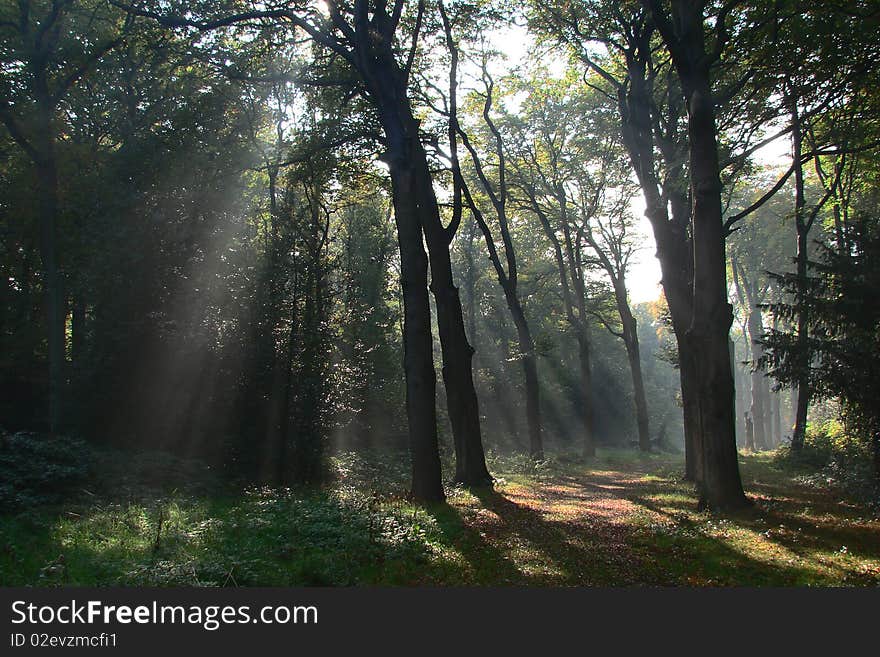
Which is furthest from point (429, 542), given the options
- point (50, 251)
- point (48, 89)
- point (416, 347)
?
point (48, 89)

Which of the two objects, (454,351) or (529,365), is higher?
(529,365)

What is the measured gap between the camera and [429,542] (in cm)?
786

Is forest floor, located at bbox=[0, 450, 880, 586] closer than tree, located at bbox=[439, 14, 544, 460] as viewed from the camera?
Yes

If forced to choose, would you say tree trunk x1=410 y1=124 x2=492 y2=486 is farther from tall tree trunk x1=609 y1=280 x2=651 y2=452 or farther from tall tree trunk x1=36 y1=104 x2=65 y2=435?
tall tree trunk x1=609 y1=280 x2=651 y2=452

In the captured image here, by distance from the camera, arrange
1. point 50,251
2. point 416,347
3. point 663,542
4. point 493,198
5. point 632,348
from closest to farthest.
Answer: point 663,542
point 416,347
point 50,251
point 493,198
point 632,348

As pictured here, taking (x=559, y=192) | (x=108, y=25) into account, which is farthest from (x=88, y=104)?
(x=559, y=192)

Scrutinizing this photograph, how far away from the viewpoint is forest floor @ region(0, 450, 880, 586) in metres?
6.19

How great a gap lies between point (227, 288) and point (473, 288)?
82.9 feet

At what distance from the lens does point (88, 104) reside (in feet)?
74.7

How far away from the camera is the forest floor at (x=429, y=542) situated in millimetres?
6188

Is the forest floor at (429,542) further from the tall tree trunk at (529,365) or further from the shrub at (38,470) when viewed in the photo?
the tall tree trunk at (529,365)

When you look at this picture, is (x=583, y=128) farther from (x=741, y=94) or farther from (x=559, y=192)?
(x=741, y=94)

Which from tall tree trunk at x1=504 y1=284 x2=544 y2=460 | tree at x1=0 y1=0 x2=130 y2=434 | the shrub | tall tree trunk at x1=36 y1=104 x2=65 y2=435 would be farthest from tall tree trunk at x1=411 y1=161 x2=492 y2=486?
tall tree trunk at x1=36 y1=104 x2=65 y2=435

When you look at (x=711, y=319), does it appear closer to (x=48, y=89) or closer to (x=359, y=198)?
(x=359, y=198)
